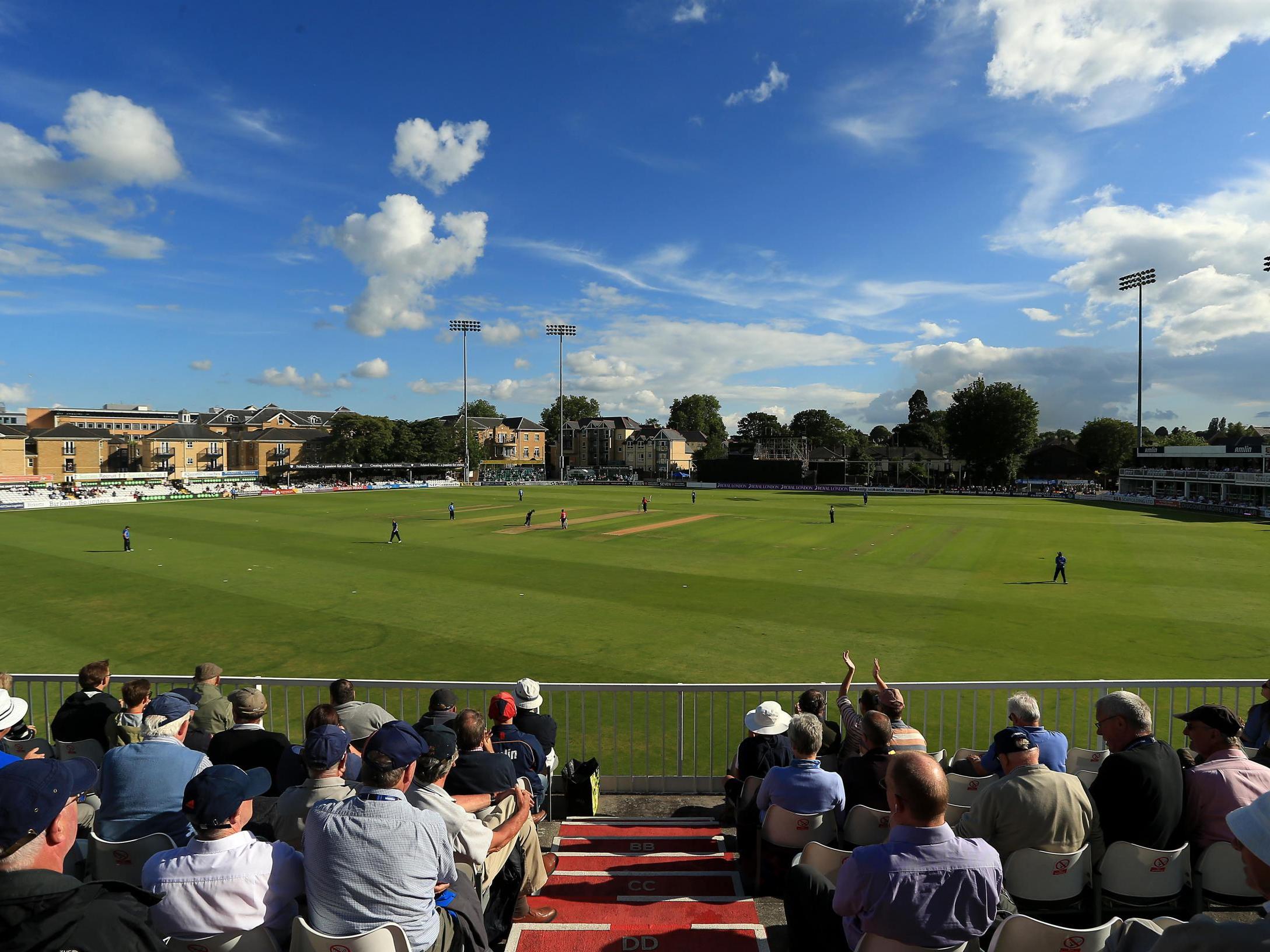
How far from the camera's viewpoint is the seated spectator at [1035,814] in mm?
3852

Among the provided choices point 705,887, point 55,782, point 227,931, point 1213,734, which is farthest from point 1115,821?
point 55,782

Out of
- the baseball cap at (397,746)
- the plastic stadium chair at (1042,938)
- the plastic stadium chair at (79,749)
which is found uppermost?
the baseball cap at (397,746)

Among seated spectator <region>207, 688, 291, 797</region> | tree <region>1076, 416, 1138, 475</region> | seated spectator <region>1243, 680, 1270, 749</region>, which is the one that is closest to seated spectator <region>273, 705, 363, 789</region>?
seated spectator <region>207, 688, 291, 797</region>

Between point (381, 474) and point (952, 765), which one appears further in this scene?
point (381, 474)

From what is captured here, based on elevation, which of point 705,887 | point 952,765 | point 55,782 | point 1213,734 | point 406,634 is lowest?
point 406,634

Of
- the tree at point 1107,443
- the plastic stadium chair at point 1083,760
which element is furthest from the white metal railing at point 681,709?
the tree at point 1107,443

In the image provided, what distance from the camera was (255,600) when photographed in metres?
20.0

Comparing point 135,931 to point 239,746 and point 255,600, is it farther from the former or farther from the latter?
point 255,600

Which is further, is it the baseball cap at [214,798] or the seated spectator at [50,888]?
the baseball cap at [214,798]

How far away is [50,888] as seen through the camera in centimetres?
234

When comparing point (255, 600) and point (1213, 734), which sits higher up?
point (1213, 734)

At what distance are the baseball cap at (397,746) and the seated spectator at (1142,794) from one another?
4120 millimetres

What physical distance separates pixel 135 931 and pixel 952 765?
575cm

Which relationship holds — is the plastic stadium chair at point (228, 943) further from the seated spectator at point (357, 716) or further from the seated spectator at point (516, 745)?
the seated spectator at point (357, 716)
